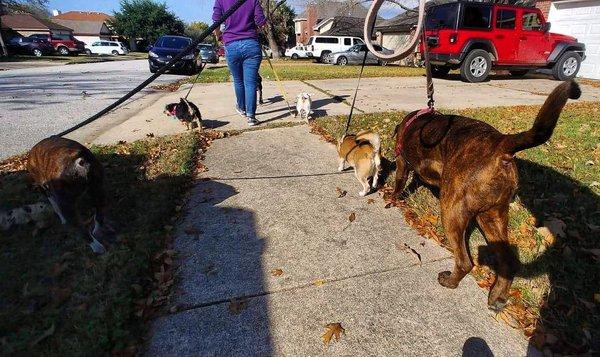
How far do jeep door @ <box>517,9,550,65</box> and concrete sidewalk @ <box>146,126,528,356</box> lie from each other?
11622mm

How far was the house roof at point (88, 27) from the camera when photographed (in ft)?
250

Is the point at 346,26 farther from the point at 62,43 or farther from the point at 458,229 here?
the point at 458,229

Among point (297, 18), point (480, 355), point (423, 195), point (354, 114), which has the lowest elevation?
point (480, 355)

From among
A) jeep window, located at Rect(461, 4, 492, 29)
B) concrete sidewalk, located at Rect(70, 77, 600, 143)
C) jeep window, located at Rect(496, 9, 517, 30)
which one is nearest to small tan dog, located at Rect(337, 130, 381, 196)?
concrete sidewalk, located at Rect(70, 77, 600, 143)

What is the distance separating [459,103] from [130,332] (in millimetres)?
8649

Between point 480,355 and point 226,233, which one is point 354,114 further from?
point 480,355

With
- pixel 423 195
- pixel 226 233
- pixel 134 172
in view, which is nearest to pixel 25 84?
pixel 134 172

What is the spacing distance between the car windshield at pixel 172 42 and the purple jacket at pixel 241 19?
45.5 ft

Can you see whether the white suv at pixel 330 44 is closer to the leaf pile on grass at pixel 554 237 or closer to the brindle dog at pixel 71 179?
the leaf pile on grass at pixel 554 237

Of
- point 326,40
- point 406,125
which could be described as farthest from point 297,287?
point 326,40

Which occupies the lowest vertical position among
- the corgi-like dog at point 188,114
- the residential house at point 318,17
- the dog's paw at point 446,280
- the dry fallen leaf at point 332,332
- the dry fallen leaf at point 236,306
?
the dry fallen leaf at point 332,332

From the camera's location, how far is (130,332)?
2.27m

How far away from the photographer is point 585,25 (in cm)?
1429

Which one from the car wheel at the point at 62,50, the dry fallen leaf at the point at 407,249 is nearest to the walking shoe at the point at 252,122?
the dry fallen leaf at the point at 407,249
